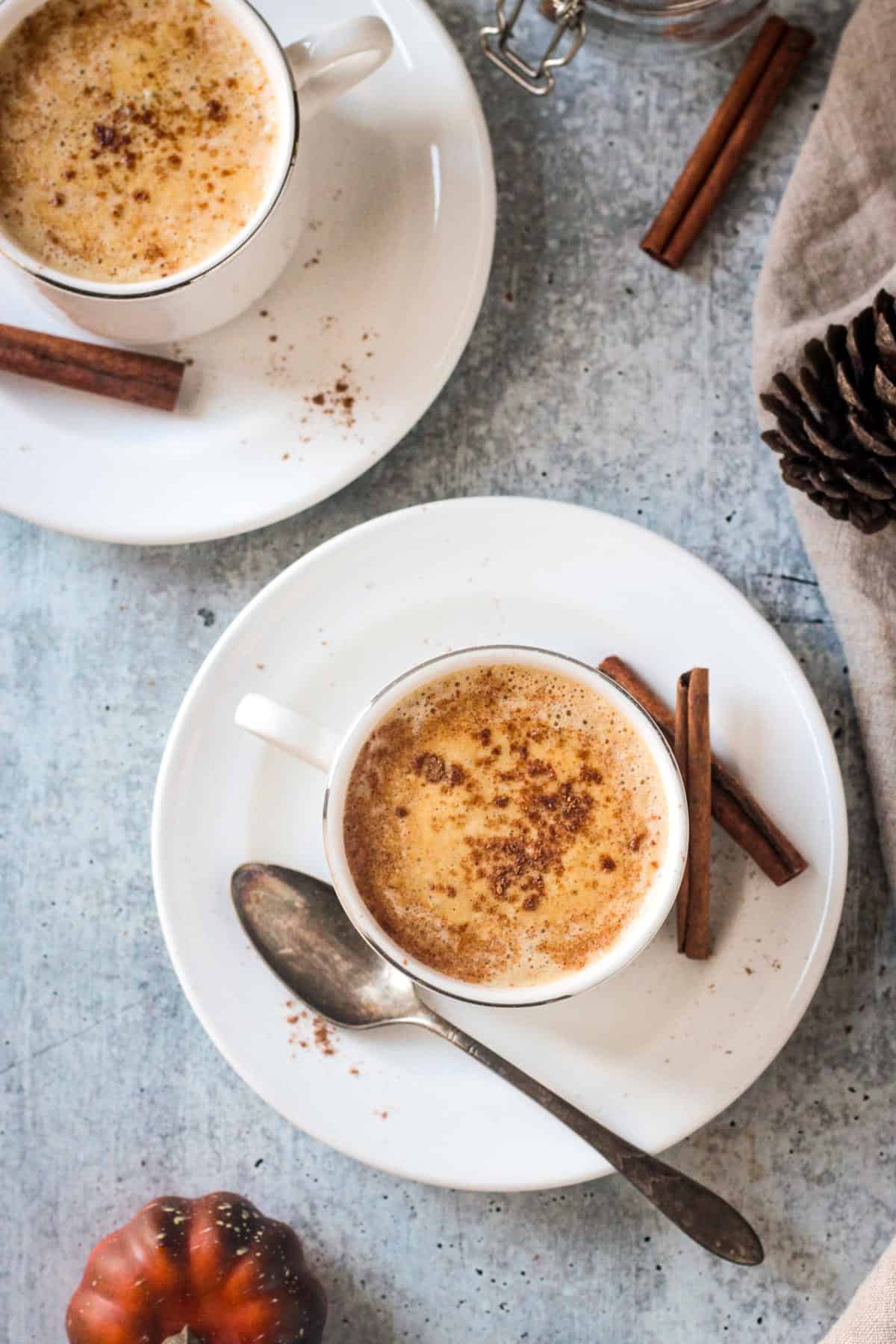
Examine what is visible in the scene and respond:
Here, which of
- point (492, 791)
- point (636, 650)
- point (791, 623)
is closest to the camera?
point (492, 791)

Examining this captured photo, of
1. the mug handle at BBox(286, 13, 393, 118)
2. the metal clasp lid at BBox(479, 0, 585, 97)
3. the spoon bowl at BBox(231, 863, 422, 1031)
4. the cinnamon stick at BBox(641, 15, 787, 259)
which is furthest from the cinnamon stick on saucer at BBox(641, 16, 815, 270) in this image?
the spoon bowl at BBox(231, 863, 422, 1031)

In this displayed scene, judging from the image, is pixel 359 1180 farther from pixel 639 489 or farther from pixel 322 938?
pixel 639 489

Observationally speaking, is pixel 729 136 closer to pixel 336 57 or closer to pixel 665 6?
pixel 665 6

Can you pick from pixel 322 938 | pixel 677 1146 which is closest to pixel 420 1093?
pixel 322 938

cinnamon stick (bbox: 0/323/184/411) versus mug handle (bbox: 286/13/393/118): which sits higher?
mug handle (bbox: 286/13/393/118)

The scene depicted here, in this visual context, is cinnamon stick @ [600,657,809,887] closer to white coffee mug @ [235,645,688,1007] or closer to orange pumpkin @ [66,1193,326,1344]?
white coffee mug @ [235,645,688,1007]

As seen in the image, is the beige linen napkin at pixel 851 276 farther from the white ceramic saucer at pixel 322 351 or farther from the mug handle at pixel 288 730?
the mug handle at pixel 288 730

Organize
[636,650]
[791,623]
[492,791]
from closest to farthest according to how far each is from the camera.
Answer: [492,791] → [636,650] → [791,623]
